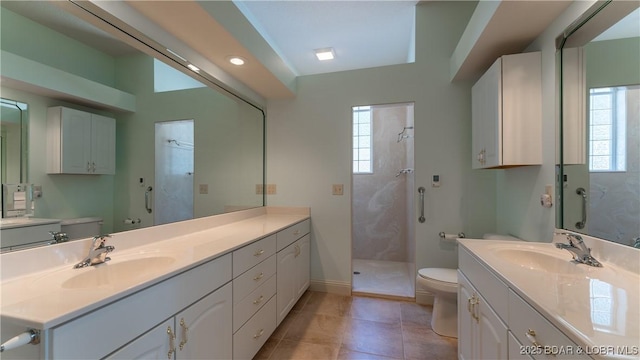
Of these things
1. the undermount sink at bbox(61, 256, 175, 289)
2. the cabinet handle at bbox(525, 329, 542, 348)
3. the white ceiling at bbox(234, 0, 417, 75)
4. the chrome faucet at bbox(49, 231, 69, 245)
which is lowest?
the cabinet handle at bbox(525, 329, 542, 348)

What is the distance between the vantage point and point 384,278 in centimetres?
316

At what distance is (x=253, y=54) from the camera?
1.91 metres

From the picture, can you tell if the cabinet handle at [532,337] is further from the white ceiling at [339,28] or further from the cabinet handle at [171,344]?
the white ceiling at [339,28]

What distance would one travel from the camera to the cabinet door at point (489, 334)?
1007 mm

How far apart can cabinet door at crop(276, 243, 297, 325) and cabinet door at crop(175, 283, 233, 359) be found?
2.13 feet

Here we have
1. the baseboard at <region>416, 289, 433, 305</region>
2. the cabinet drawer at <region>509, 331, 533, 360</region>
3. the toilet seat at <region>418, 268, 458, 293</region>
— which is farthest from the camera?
the baseboard at <region>416, 289, 433, 305</region>

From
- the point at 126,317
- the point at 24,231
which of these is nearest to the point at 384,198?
the point at 126,317

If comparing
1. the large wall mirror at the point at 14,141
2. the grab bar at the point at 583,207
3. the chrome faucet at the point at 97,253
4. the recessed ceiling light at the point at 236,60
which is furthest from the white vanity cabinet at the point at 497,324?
the recessed ceiling light at the point at 236,60

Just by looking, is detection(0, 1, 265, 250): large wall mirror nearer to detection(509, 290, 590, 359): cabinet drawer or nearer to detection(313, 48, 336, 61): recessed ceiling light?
detection(313, 48, 336, 61): recessed ceiling light

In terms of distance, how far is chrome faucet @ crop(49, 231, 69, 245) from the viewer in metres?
1.08

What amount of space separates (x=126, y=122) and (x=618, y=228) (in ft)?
8.24

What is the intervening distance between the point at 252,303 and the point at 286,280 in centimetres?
57

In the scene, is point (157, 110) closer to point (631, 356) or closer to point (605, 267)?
point (631, 356)

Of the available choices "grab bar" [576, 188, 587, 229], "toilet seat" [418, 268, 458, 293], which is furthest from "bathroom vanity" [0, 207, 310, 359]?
"grab bar" [576, 188, 587, 229]
